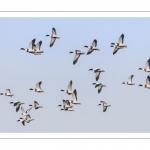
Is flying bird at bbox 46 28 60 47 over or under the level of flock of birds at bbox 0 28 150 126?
over

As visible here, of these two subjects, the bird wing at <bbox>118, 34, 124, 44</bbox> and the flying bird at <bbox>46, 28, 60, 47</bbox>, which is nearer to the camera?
the bird wing at <bbox>118, 34, 124, 44</bbox>

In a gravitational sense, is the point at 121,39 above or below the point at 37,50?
above

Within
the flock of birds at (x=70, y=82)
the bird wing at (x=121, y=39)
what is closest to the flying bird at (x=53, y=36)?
the flock of birds at (x=70, y=82)

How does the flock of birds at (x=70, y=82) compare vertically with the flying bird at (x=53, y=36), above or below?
below

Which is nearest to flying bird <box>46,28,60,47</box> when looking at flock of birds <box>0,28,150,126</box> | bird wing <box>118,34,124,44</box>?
flock of birds <box>0,28,150,126</box>

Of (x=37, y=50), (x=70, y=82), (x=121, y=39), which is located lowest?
(x=70, y=82)

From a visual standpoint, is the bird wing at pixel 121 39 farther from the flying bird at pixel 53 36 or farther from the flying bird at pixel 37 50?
the flying bird at pixel 37 50

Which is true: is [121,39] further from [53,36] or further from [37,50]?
[37,50]

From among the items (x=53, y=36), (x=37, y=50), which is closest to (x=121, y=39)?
(x=53, y=36)

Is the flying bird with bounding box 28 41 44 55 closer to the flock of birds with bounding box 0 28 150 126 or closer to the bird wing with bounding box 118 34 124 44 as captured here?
the flock of birds with bounding box 0 28 150 126
